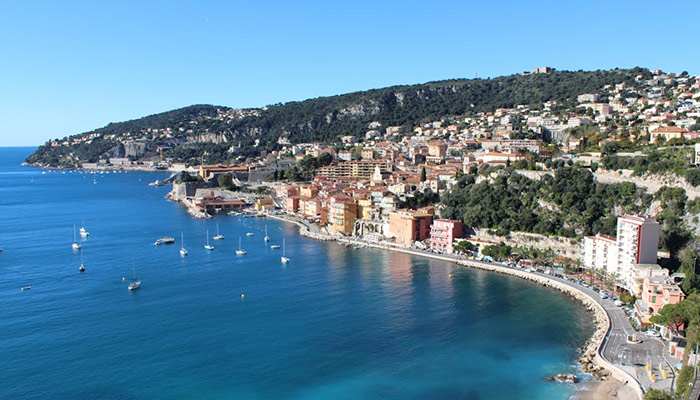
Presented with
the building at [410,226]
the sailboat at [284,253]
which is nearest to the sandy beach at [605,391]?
the sailboat at [284,253]

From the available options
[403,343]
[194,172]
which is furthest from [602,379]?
[194,172]

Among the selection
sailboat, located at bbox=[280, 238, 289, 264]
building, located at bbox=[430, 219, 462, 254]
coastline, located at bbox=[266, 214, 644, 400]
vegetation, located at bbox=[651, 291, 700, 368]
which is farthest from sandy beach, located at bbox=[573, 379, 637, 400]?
sailboat, located at bbox=[280, 238, 289, 264]

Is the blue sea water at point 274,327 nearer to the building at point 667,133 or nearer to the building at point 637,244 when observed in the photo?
the building at point 637,244

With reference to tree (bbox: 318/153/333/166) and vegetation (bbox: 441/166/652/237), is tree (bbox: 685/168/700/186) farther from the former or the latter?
tree (bbox: 318/153/333/166)

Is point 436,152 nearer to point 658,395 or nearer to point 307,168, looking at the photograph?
point 307,168

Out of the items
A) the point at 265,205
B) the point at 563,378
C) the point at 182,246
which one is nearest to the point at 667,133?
the point at 563,378

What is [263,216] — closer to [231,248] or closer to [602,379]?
[231,248]
